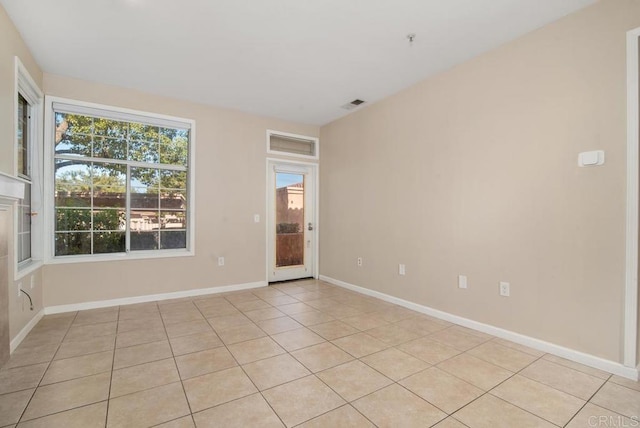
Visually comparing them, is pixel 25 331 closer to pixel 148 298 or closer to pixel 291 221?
pixel 148 298

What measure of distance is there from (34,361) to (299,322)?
2225mm

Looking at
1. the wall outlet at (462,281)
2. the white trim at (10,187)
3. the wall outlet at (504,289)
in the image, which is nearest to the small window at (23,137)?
the white trim at (10,187)

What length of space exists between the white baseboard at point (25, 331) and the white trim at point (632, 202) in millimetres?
4803

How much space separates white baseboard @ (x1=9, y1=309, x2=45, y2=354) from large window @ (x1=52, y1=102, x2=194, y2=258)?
0.67m

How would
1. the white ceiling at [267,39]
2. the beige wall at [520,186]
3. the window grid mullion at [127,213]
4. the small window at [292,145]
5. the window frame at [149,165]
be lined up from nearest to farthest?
the beige wall at [520,186], the white ceiling at [267,39], the window frame at [149,165], the window grid mullion at [127,213], the small window at [292,145]

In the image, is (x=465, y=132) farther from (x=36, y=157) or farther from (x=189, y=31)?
(x=36, y=157)

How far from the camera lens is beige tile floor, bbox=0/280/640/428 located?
178cm

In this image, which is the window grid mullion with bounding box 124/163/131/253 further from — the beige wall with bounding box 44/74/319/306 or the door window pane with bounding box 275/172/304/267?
the door window pane with bounding box 275/172/304/267

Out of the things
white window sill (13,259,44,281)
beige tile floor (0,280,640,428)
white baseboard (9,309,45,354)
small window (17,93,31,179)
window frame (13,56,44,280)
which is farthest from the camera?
window frame (13,56,44,280)

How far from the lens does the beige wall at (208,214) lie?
3668mm

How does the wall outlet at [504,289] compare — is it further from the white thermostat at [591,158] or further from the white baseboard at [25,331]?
the white baseboard at [25,331]

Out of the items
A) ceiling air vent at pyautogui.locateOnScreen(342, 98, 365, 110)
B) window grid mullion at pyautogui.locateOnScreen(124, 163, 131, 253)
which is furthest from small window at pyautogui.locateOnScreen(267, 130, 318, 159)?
window grid mullion at pyautogui.locateOnScreen(124, 163, 131, 253)

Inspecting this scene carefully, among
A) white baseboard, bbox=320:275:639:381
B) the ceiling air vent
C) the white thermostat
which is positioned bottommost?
white baseboard, bbox=320:275:639:381

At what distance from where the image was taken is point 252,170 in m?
4.85
